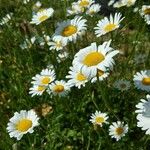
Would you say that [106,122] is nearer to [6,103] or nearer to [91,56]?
[91,56]

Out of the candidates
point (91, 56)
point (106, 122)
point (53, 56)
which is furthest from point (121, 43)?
point (91, 56)

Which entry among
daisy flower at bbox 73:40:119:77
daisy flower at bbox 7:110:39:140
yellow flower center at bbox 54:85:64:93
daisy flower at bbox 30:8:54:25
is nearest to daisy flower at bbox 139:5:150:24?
daisy flower at bbox 30:8:54:25

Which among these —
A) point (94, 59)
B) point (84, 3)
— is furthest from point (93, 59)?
point (84, 3)

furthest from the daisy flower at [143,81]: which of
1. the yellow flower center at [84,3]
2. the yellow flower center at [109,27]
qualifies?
the yellow flower center at [84,3]

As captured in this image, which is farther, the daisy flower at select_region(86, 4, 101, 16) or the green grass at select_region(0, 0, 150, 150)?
the daisy flower at select_region(86, 4, 101, 16)

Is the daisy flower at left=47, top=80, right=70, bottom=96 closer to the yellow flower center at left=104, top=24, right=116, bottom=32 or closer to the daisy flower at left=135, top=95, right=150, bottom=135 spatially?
the yellow flower center at left=104, top=24, right=116, bottom=32

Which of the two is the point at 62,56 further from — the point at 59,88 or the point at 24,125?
the point at 24,125

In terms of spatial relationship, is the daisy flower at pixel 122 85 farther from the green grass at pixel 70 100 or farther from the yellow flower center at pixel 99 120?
the yellow flower center at pixel 99 120

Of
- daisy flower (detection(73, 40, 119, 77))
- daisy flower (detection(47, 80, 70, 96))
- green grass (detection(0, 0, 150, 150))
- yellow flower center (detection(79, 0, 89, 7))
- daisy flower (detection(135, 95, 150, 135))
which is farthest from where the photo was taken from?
yellow flower center (detection(79, 0, 89, 7))
